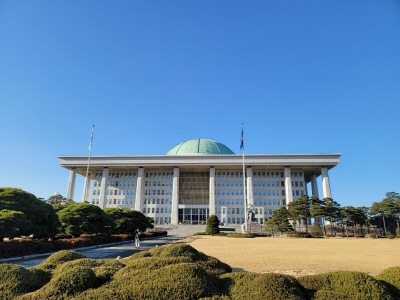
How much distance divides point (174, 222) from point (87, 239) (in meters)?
56.2

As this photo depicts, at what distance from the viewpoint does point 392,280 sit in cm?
748

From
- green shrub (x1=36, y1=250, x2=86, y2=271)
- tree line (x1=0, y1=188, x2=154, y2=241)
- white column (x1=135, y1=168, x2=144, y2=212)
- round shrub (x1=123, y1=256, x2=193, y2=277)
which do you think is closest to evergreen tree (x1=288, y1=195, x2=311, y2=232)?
tree line (x1=0, y1=188, x2=154, y2=241)

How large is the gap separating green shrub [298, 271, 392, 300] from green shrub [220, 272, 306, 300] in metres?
0.41

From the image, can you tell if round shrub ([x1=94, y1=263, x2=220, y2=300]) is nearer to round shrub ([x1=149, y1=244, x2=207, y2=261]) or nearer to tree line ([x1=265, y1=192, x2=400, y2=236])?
round shrub ([x1=149, y1=244, x2=207, y2=261])

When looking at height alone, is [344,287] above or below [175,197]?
below

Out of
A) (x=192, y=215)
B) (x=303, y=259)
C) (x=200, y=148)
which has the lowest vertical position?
(x=303, y=259)

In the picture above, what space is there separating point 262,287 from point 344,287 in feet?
6.97

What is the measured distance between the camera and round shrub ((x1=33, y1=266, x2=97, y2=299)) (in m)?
6.07

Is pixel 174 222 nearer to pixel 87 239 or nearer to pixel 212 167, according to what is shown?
pixel 212 167

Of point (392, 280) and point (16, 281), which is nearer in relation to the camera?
point (16, 281)

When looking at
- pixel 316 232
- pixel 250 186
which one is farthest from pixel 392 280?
pixel 250 186

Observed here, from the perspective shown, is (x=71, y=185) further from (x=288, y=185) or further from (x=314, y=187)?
(x=314, y=187)

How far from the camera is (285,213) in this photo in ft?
201

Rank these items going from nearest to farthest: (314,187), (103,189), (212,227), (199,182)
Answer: (212,227) < (103,189) < (314,187) < (199,182)
